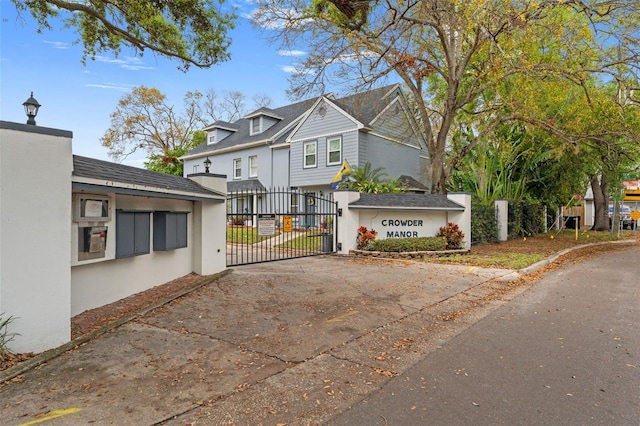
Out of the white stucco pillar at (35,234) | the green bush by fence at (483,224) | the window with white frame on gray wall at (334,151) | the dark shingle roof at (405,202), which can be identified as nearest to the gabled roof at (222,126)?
the window with white frame on gray wall at (334,151)

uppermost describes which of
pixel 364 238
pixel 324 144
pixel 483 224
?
pixel 324 144

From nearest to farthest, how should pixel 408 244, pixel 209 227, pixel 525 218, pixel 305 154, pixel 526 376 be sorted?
pixel 526 376
pixel 209 227
pixel 408 244
pixel 525 218
pixel 305 154

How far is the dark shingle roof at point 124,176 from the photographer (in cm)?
486

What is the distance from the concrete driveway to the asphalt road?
260mm

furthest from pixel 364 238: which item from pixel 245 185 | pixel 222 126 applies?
pixel 222 126

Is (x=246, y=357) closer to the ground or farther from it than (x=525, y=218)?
closer to the ground

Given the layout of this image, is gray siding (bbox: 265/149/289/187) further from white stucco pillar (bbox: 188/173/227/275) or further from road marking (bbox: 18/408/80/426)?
road marking (bbox: 18/408/80/426)

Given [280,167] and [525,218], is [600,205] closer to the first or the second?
[525,218]

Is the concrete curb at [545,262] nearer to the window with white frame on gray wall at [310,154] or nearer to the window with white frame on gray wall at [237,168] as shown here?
the window with white frame on gray wall at [310,154]

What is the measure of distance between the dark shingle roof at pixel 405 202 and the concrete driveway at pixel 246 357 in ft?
18.2

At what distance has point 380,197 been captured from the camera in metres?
12.9

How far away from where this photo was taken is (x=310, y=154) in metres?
21.9

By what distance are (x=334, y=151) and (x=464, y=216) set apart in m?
9.01

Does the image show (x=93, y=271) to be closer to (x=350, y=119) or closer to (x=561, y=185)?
(x=350, y=119)
